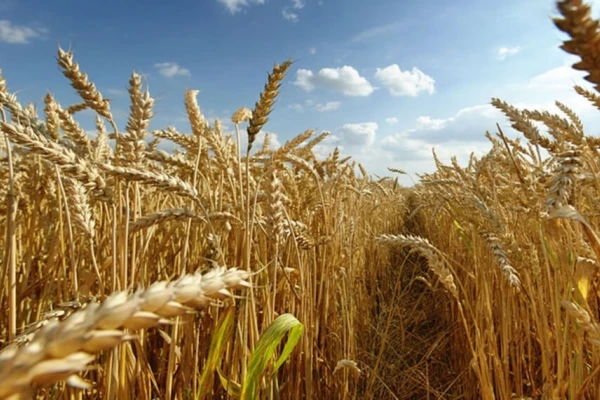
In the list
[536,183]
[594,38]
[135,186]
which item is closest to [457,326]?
[536,183]

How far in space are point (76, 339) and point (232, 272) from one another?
18cm

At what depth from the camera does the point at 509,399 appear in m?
1.02

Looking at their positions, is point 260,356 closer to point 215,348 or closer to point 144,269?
point 215,348

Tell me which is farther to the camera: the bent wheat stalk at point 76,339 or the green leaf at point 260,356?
the green leaf at point 260,356

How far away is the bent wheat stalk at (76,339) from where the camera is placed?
0.23 metres

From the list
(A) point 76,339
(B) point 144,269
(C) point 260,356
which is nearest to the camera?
(A) point 76,339

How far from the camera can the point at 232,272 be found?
415 mm

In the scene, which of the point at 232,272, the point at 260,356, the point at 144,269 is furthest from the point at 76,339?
the point at 144,269

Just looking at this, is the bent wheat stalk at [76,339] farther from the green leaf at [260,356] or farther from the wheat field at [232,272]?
the green leaf at [260,356]

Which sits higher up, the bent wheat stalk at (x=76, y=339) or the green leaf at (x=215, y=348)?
the bent wheat stalk at (x=76, y=339)

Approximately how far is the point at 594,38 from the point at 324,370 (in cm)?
146

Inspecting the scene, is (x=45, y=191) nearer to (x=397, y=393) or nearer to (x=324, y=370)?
(x=324, y=370)

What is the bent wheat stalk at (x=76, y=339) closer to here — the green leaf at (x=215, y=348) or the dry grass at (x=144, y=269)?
the dry grass at (x=144, y=269)

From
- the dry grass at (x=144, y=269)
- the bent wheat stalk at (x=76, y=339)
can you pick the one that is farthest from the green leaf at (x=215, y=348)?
the bent wheat stalk at (x=76, y=339)
